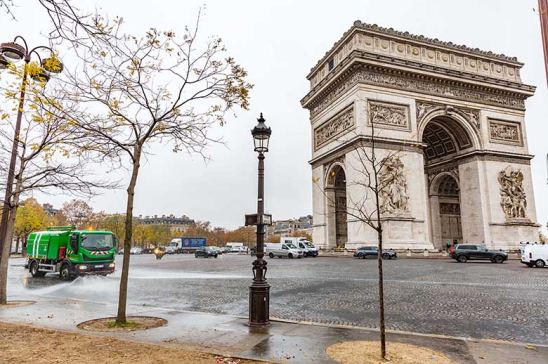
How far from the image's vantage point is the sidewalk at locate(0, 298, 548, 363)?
5602 millimetres

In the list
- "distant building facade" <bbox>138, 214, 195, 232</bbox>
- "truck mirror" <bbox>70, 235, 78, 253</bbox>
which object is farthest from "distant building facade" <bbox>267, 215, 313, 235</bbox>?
"truck mirror" <bbox>70, 235, 78, 253</bbox>

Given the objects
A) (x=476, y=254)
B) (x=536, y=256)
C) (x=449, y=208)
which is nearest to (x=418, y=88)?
(x=449, y=208)

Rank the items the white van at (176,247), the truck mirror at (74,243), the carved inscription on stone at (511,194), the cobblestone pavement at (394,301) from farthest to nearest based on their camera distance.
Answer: the white van at (176,247) → the carved inscription on stone at (511,194) → the truck mirror at (74,243) → the cobblestone pavement at (394,301)

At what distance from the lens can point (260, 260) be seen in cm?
814

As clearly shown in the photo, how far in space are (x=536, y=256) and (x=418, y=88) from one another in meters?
17.9

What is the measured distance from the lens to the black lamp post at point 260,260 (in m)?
7.68

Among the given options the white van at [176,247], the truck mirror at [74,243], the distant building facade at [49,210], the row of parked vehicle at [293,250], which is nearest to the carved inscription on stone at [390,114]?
the row of parked vehicle at [293,250]

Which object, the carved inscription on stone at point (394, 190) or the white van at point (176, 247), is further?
the white van at point (176, 247)

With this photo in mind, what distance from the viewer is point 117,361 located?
5219 millimetres

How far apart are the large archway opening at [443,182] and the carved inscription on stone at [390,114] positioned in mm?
5527

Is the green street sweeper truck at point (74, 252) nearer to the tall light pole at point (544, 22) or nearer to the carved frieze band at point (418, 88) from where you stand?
the tall light pole at point (544, 22)

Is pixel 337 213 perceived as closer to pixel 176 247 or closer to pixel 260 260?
pixel 260 260

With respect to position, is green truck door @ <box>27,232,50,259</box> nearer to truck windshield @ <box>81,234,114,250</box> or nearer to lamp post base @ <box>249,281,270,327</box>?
truck windshield @ <box>81,234,114,250</box>

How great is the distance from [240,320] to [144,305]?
381cm
